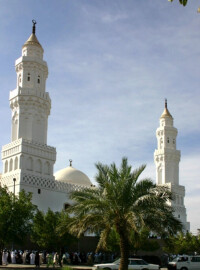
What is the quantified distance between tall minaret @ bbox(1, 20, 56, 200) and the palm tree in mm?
17142

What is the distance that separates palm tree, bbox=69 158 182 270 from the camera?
58.6ft

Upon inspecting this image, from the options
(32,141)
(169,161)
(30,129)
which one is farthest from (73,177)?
(169,161)

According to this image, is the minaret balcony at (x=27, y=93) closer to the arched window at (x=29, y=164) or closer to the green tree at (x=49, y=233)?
the arched window at (x=29, y=164)

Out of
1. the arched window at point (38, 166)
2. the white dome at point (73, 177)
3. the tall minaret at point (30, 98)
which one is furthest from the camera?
the white dome at point (73, 177)

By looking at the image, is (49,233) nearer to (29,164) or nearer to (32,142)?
(29,164)

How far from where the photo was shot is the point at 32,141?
36.9m

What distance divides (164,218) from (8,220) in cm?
1147

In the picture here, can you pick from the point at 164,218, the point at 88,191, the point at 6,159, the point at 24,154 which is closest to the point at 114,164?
the point at 88,191

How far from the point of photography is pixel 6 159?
37750 millimetres

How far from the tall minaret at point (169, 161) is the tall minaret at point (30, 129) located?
18.7 meters

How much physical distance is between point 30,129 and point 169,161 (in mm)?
21813

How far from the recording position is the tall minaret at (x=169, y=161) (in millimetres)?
52344

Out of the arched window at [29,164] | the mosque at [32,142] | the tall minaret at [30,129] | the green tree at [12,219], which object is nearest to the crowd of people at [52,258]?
the green tree at [12,219]

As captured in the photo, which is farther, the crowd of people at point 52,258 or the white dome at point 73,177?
the white dome at point 73,177
